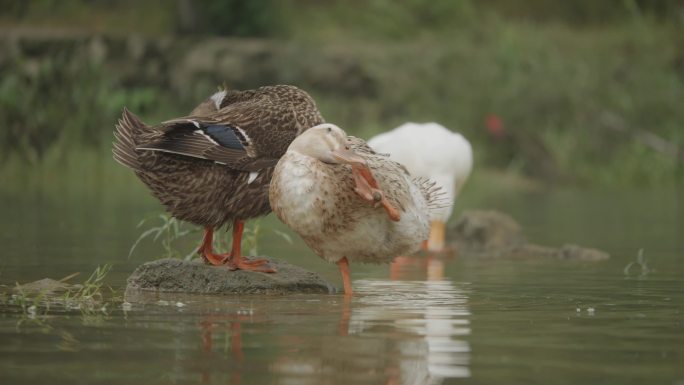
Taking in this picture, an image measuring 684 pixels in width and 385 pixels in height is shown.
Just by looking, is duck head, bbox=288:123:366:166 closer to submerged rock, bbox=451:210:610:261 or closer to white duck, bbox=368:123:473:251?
submerged rock, bbox=451:210:610:261

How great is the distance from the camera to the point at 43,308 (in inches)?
277

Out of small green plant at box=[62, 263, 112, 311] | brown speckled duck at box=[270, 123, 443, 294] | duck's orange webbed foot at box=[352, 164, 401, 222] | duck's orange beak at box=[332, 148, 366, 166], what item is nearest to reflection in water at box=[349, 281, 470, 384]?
brown speckled duck at box=[270, 123, 443, 294]

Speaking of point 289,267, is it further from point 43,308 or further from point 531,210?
point 531,210

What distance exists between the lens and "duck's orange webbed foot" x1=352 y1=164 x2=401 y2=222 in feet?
24.6

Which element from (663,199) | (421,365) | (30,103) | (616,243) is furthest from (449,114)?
(421,365)

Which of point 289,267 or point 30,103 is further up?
point 30,103

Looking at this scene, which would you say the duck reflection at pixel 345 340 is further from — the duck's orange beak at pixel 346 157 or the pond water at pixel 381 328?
the duck's orange beak at pixel 346 157

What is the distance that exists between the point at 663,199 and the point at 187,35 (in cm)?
1196

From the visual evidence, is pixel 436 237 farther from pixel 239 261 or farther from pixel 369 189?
pixel 369 189

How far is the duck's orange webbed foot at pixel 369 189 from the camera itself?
7.50 metres

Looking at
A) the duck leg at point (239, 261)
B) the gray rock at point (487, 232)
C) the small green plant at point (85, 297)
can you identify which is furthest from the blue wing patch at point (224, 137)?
the gray rock at point (487, 232)

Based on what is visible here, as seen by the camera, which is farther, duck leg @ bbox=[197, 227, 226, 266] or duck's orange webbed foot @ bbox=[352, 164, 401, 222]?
duck leg @ bbox=[197, 227, 226, 266]

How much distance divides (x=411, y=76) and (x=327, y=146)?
62.4 ft

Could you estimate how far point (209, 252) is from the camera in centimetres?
882
